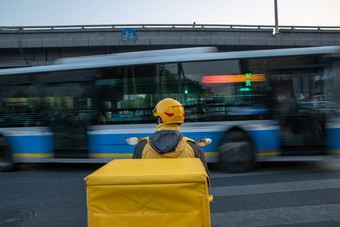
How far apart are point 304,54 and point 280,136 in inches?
83.4

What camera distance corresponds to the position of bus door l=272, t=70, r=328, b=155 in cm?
650

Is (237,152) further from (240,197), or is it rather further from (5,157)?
(5,157)

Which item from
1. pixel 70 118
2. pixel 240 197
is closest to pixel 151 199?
pixel 240 197

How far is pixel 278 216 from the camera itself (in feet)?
12.7

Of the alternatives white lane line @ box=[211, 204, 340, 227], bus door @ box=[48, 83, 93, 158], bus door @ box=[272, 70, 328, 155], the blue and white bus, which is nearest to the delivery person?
white lane line @ box=[211, 204, 340, 227]

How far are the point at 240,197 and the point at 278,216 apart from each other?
0.95 m

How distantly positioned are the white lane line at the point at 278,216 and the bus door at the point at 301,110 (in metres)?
2.52

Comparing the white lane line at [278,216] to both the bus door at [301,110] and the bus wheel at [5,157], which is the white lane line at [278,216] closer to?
the bus door at [301,110]

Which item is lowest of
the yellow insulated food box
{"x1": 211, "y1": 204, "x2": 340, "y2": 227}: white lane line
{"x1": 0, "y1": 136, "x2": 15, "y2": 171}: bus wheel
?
{"x1": 211, "y1": 204, "x2": 340, "y2": 227}: white lane line

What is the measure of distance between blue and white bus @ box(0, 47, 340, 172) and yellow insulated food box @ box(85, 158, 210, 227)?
5.10 metres

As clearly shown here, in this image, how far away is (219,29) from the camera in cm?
2323

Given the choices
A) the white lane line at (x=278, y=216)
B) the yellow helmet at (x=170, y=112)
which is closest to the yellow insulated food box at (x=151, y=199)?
the yellow helmet at (x=170, y=112)

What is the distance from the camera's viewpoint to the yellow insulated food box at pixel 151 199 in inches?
60.9

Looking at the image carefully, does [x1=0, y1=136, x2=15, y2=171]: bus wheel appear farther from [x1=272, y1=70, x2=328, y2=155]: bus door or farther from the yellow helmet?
[x1=272, y1=70, x2=328, y2=155]: bus door
